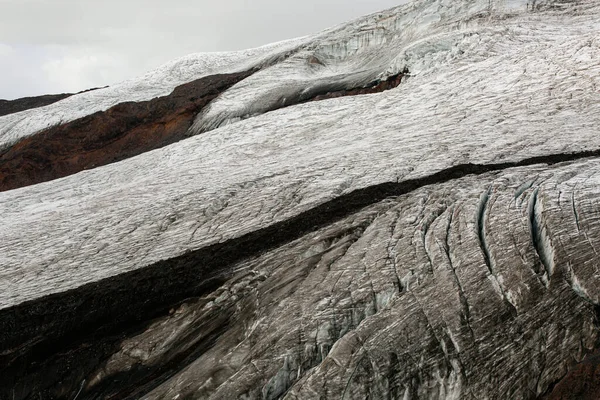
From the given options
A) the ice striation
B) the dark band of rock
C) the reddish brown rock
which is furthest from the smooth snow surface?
the reddish brown rock

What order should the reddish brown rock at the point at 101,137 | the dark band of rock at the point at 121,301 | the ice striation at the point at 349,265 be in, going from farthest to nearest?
the reddish brown rock at the point at 101,137, the dark band of rock at the point at 121,301, the ice striation at the point at 349,265

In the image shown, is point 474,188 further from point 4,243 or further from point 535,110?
Result: point 4,243

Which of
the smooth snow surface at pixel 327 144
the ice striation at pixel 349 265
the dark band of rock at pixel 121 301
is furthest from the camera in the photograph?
the smooth snow surface at pixel 327 144

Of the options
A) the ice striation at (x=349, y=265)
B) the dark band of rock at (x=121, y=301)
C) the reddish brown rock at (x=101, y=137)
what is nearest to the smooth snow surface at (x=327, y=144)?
the ice striation at (x=349, y=265)

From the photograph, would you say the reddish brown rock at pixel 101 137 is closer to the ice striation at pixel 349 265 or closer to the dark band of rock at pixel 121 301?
the ice striation at pixel 349 265

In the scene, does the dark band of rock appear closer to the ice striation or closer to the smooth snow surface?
the ice striation

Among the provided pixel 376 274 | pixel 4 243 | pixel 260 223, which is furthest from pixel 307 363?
pixel 4 243
